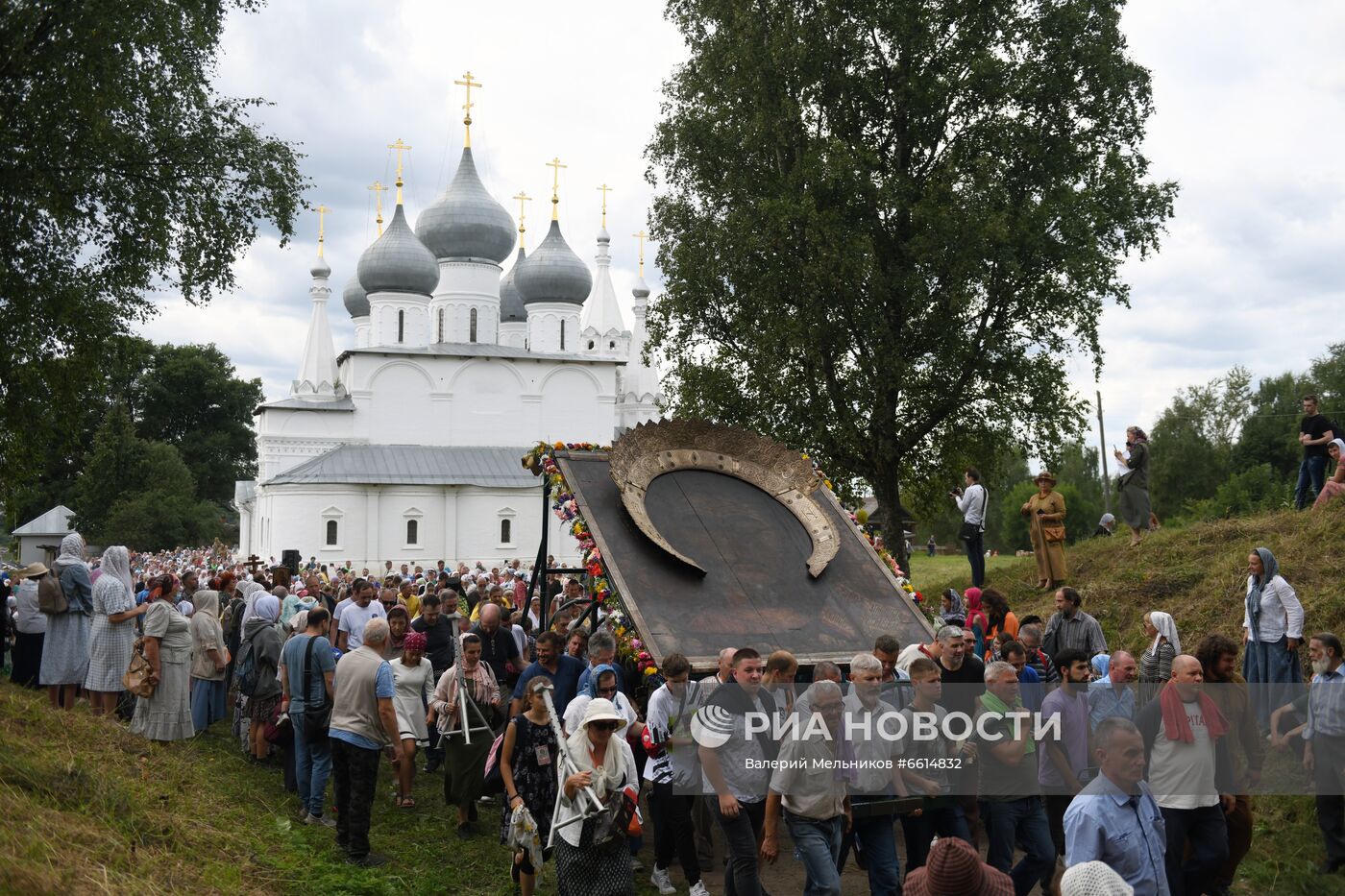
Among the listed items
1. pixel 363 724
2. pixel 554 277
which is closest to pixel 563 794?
pixel 363 724

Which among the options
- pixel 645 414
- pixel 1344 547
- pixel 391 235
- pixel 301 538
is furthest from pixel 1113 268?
pixel 645 414

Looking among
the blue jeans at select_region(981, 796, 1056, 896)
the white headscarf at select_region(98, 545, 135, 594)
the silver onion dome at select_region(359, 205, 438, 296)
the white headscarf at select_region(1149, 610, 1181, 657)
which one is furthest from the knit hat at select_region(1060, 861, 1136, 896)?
the silver onion dome at select_region(359, 205, 438, 296)

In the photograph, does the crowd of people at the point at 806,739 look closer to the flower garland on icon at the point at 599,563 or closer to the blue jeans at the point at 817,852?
the blue jeans at the point at 817,852

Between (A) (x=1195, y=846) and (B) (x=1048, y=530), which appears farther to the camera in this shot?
(B) (x=1048, y=530)

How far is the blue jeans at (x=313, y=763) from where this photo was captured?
933cm

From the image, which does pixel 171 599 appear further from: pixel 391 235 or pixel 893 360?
pixel 391 235

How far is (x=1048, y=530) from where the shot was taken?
15.7m

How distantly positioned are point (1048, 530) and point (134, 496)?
5629cm

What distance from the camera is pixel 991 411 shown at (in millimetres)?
20297

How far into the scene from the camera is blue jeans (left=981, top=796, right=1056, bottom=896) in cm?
705

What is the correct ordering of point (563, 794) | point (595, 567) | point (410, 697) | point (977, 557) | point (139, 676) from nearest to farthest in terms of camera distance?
1. point (563, 794)
2. point (595, 567)
3. point (410, 697)
4. point (139, 676)
5. point (977, 557)

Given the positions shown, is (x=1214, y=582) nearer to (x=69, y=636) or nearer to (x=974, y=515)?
(x=974, y=515)

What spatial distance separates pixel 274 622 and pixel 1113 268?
14.6 metres

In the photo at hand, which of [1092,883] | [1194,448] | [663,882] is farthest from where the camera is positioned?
[1194,448]
